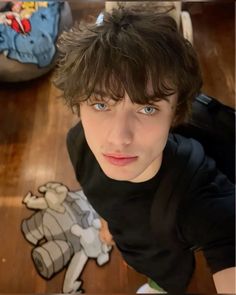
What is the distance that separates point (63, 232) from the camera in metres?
0.94

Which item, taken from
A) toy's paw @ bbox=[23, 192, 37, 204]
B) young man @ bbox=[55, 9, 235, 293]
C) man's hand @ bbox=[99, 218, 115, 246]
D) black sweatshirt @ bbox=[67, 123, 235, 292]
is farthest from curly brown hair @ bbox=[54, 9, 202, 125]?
man's hand @ bbox=[99, 218, 115, 246]

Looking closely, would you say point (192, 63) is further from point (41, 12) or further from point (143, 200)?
point (41, 12)

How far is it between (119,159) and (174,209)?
4.8 inches

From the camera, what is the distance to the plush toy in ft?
2.74

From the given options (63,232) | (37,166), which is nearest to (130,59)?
(37,166)

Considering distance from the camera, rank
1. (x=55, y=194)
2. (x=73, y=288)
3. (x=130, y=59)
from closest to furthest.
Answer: (x=130, y=59) < (x=73, y=288) < (x=55, y=194)

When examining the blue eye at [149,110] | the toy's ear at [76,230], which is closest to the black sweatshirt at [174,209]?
the blue eye at [149,110]

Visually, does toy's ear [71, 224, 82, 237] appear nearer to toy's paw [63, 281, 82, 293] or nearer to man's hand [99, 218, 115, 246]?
man's hand [99, 218, 115, 246]

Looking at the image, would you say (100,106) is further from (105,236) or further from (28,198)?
(105,236)

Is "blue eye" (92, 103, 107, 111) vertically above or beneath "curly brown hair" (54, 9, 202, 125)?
beneath

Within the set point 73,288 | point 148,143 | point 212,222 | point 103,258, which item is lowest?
point 103,258

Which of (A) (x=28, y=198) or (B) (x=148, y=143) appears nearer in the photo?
(B) (x=148, y=143)

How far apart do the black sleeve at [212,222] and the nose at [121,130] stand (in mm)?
152

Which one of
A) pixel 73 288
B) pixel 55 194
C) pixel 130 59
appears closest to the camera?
pixel 130 59
